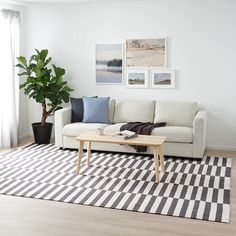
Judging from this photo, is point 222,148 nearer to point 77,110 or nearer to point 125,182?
point 125,182

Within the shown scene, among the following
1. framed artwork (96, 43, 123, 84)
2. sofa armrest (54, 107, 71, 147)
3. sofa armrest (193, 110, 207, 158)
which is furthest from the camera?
framed artwork (96, 43, 123, 84)

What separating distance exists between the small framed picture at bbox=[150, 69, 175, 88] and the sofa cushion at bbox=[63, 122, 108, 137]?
114 centimetres

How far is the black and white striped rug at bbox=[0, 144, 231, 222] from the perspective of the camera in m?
3.66

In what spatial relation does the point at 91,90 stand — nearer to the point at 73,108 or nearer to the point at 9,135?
the point at 73,108

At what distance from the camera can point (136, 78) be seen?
246 inches

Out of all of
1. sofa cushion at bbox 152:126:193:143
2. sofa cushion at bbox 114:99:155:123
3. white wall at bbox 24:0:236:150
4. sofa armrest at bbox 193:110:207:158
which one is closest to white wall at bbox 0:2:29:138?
white wall at bbox 24:0:236:150

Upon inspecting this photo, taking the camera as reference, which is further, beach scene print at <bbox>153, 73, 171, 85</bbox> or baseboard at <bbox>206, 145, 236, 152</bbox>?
beach scene print at <bbox>153, 73, 171, 85</bbox>

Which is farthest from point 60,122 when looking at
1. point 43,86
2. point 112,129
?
point 112,129

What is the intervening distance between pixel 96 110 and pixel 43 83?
998mm

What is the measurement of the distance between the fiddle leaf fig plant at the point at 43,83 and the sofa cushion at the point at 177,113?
1612mm

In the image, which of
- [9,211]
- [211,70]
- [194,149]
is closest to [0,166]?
[9,211]

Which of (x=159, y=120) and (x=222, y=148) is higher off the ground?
(x=159, y=120)

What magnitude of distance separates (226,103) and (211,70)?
57 centimetres

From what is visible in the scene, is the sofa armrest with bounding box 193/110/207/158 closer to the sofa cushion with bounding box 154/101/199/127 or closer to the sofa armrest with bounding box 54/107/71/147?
the sofa cushion with bounding box 154/101/199/127
